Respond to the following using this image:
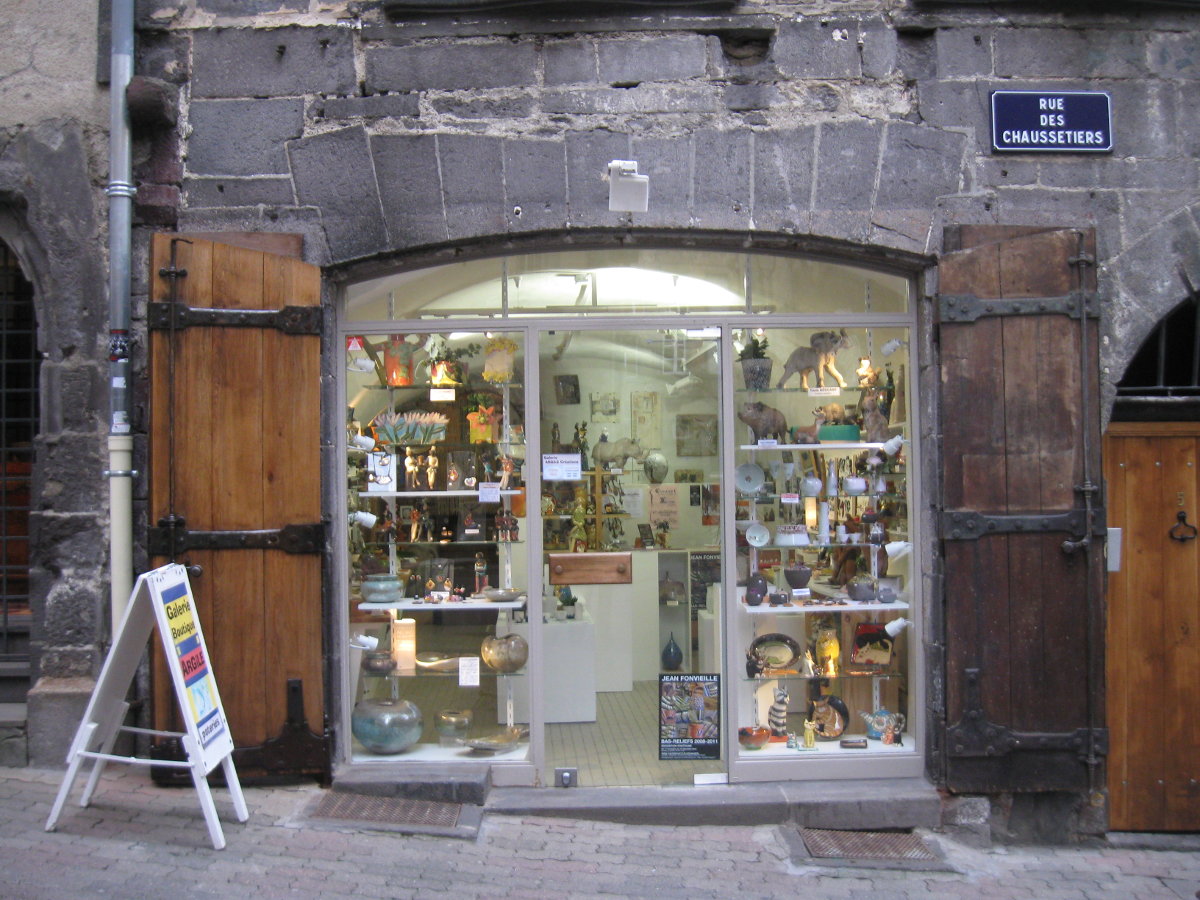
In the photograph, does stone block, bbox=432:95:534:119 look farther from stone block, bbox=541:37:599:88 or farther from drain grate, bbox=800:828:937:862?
drain grate, bbox=800:828:937:862

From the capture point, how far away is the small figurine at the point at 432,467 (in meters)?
5.24

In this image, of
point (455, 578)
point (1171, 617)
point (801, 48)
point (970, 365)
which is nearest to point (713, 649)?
point (455, 578)

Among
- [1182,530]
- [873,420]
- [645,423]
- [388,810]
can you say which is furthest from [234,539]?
[1182,530]

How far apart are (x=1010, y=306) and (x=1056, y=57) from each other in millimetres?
1317

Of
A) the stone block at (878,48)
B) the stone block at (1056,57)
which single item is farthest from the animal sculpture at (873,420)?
the stone block at (1056,57)

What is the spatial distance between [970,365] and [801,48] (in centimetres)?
178

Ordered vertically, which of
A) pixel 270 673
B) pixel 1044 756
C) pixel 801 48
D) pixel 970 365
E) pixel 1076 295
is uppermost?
pixel 801 48

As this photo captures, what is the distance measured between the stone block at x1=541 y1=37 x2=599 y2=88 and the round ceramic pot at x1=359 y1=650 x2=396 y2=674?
9.81 feet

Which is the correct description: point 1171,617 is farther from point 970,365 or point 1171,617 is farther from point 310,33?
point 310,33

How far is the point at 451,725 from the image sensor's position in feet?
16.9

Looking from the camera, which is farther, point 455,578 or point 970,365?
point 455,578

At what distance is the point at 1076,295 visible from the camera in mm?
4797

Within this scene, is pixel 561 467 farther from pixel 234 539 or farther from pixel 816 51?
pixel 816 51

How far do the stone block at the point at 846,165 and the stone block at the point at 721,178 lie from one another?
1.16ft
